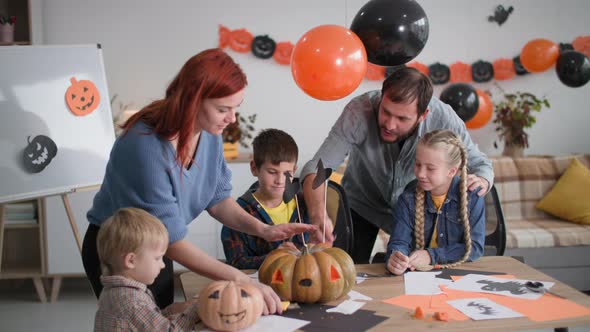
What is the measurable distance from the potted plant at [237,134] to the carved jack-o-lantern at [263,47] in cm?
48

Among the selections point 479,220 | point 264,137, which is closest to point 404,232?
point 479,220

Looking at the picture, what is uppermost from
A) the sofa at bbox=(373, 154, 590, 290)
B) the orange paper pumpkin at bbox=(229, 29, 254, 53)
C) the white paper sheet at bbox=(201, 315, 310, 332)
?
the orange paper pumpkin at bbox=(229, 29, 254, 53)

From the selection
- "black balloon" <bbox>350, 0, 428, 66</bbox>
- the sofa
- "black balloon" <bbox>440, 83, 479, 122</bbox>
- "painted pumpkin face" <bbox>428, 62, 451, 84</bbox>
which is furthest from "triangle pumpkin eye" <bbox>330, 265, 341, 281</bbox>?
"painted pumpkin face" <bbox>428, 62, 451, 84</bbox>

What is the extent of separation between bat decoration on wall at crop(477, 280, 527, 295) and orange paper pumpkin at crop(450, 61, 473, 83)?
11.0 ft

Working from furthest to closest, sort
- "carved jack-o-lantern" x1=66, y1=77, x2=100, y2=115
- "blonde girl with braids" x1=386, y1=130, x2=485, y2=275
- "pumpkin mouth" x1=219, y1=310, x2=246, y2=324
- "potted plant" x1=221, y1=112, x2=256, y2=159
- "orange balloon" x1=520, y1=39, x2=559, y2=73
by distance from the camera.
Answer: "potted plant" x1=221, y1=112, x2=256, y2=159
"orange balloon" x1=520, y1=39, x2=559, y2=73
"carved jack-o-lantern" x1=66, y1=77, x2=100, y2=115
"blonde girl with braids" x1=386, y1=130, x2=485, y2=275
"pumpkin mouth" x1=219, y1=310, x2=246, y2=324

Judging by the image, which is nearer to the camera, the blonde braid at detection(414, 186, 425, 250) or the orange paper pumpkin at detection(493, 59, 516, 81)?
the blonde braid at detection(414, 186, 425, 250)

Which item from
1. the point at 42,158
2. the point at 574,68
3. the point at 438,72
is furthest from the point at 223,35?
the point at 574,68

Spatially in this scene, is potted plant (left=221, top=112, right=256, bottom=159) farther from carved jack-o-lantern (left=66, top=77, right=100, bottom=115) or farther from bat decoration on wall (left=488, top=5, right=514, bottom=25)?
bat decoration on wall (left=488, top=5, right=514, bottom=25)

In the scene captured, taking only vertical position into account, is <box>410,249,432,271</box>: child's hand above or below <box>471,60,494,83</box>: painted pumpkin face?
below

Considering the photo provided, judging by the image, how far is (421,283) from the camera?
1.88m

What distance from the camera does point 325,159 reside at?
2.54 m

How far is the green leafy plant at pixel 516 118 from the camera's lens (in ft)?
15.4

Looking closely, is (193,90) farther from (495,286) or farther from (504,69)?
(504,69)

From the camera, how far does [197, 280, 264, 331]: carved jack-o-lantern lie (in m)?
1.50
